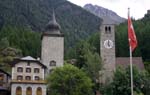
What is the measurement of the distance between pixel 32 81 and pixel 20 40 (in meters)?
57.1

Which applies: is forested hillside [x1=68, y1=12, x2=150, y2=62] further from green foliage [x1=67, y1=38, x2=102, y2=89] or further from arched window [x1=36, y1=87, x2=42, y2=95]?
arched window [x1=36, y1=87, x2=42, y2=95]

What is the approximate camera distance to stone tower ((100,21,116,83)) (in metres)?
81.9

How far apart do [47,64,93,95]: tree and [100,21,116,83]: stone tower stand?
978 centimetres

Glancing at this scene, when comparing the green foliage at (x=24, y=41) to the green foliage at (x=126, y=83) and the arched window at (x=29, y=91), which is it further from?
the green foliage at (x=126, y=83)

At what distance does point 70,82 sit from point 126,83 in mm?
9807

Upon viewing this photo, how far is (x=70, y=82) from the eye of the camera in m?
72.0

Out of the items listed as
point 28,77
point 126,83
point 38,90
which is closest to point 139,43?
point 126,83

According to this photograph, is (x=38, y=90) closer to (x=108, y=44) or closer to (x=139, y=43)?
(x=108, y=44)

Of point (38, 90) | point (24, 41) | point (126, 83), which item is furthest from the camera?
point (24, 41)

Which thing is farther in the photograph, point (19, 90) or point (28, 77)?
point (28, 77)

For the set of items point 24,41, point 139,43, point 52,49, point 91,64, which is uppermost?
point 24,41

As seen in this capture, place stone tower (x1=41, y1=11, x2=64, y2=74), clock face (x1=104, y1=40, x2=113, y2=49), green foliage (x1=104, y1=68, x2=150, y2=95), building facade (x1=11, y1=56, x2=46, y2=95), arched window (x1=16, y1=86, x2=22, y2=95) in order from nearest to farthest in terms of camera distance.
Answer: green foliage (x1=104, y1=68, x2=150, y2=95) → arched window (x1=16, y1=86, x2=22, y2=95) → building facade (x1=11, y1=56, x2=46, y2=95) → clock face (x1=104, y1=40, x2=113, y2=49) → stone tower (x1=41, y1=11, x2=64, y2=74)

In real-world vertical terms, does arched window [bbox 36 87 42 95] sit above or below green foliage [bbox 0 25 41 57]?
below

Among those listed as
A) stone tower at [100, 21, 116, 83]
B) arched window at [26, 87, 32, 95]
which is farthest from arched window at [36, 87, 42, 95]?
stone tower at [100, 21, 116, 83]
